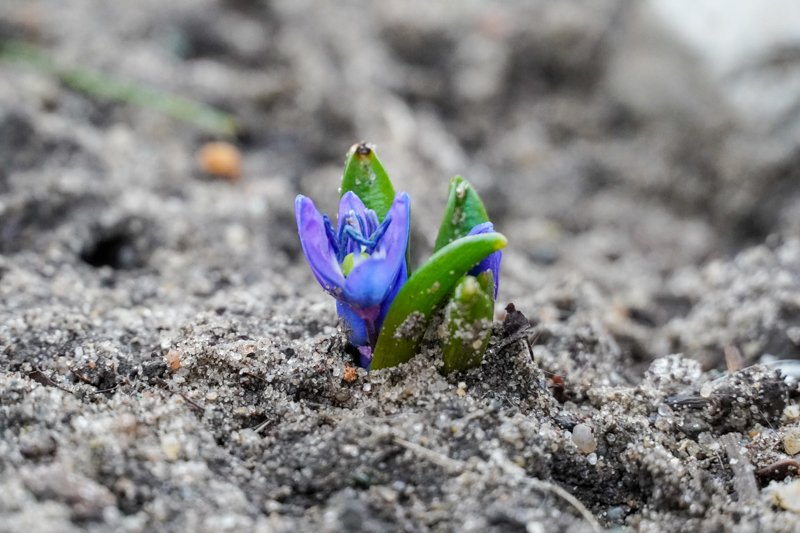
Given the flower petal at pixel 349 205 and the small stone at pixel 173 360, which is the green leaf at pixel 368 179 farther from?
the small stone at pixel 173 360

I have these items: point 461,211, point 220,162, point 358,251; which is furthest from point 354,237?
point 220,162

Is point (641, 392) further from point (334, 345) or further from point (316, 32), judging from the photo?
point (316, 32)

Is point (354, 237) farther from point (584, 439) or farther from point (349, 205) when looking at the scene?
point (584, 439)

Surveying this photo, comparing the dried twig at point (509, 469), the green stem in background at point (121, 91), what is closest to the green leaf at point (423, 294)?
the dried twig at point (509, 469)

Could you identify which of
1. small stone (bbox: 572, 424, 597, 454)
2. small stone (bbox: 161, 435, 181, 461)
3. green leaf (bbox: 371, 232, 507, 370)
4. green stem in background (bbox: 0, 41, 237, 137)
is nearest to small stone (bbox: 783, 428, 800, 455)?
small stone (bbox: 572, 424, 597, 454)

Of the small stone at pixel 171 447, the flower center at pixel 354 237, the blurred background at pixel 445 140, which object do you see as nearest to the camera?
the small stone at pixel 171 447

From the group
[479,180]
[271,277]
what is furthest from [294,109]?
[271,277]
